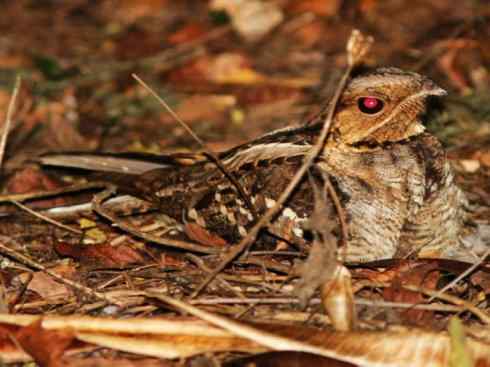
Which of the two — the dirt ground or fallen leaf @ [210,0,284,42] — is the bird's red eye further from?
fallen leaf @ [210,0,284,42]

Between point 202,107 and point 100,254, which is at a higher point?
point 202,107

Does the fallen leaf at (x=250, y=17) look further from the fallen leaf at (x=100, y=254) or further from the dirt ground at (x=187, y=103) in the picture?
the fallen leaf at (x=100, y=254)

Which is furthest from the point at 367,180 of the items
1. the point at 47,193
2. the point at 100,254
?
the point at 47,193

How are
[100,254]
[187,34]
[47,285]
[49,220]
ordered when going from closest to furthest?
1. [47,285]
2. [100,254]
3. [49,220]
4. [187,34]

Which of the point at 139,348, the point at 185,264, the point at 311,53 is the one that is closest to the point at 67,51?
the point at 311,53

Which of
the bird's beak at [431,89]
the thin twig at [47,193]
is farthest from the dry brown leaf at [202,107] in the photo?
the bird's beak at [431,89]

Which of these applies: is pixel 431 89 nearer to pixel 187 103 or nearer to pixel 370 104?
pixel 370 104

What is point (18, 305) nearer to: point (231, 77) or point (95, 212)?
point (95, 212)

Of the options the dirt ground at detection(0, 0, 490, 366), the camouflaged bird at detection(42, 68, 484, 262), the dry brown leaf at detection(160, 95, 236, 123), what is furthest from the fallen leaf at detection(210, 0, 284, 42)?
the camouflaged bird at detection(42, 68, 484, 262)
